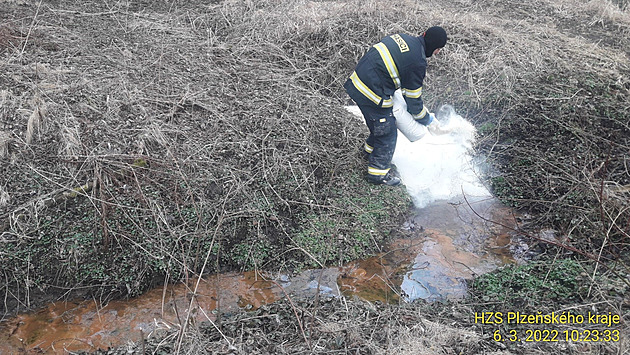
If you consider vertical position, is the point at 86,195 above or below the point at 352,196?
above

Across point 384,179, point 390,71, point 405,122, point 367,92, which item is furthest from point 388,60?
point 384,179

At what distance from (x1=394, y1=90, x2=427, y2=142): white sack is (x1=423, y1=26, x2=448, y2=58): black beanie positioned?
0.61 metres

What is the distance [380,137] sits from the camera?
198 inches

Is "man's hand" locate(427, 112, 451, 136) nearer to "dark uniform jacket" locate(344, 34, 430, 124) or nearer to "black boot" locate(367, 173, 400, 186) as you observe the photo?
"dark uniform jacket" locate(344, 34, 430, 124)

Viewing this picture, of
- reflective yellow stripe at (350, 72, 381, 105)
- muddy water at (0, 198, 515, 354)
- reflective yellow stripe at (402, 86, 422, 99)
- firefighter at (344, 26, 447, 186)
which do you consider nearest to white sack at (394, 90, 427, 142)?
firefighter at (344, 26, 447, 186)

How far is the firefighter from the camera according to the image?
15.0ft

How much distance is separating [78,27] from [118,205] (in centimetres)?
401

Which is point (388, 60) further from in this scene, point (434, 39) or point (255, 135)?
point (255, 135)

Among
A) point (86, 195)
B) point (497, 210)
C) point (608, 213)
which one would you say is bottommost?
point (497, 210)

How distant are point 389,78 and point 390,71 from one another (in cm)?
9

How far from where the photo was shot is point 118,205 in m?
4.28

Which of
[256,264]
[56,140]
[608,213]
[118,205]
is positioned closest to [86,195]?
[118,205]

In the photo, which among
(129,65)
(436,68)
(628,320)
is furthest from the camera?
(436,68)

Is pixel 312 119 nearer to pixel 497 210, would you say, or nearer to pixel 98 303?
pixel 497 210
